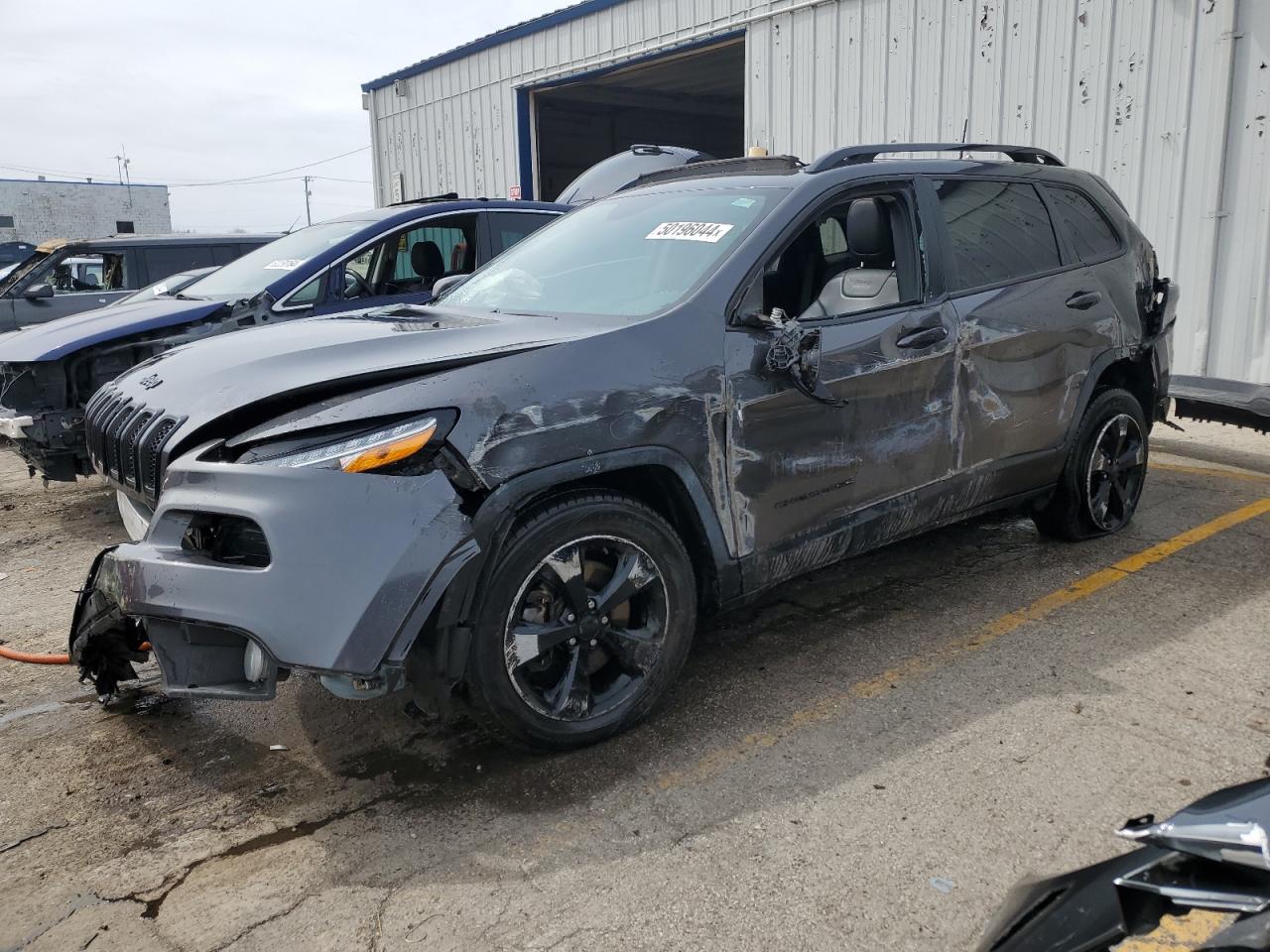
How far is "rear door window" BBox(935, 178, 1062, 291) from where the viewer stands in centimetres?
402

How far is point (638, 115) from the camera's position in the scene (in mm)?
20125

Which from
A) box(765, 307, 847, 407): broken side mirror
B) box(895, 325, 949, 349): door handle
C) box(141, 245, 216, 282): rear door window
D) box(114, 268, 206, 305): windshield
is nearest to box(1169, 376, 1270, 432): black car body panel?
box(895, 325, 949, 349): door handle

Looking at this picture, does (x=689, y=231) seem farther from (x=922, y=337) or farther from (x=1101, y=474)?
(x=1101, y=474)

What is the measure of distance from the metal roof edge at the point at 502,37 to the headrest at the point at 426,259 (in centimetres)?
728

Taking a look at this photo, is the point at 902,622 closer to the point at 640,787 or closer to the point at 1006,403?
the point at 1006,403

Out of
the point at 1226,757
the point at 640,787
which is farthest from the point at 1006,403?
the point at 640,787

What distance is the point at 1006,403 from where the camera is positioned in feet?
13.6

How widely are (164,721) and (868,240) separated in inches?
119

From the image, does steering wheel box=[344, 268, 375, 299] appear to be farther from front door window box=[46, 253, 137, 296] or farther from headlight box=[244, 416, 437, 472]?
front door window box=[46, 253, 137, 296]

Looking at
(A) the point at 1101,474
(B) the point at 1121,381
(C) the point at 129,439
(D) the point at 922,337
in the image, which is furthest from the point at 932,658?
(C) the point at 129,439

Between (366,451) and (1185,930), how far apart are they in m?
2.01

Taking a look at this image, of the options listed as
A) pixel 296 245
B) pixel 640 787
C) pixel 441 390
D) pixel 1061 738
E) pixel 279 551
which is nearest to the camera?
pixel 279 551

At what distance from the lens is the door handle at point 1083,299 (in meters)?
4.44

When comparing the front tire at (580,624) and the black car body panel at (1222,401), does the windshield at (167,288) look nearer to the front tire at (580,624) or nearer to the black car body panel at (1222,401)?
the front tire at (580,624)
